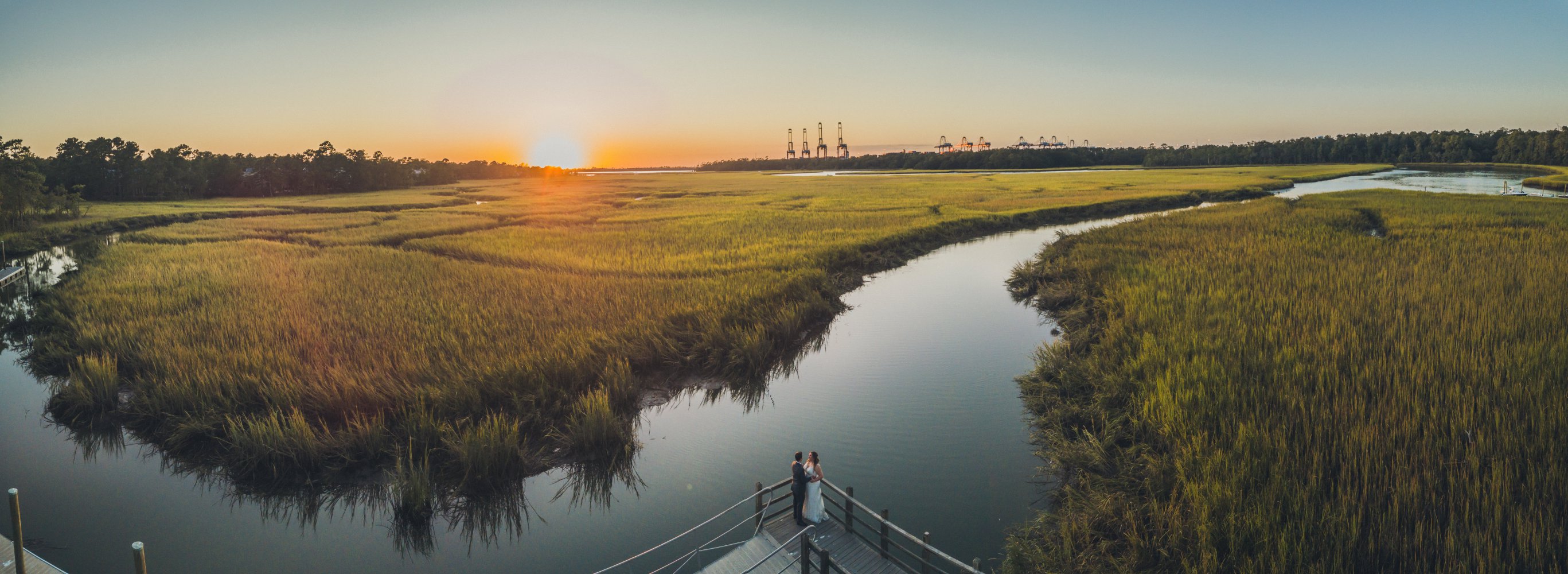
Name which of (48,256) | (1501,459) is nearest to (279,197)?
(48,256)

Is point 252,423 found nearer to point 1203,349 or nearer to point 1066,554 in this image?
point 1066,554

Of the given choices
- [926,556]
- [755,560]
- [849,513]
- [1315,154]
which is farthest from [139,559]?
[1315,154]

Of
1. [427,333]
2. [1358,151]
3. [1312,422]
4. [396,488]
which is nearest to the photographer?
[1312,422]

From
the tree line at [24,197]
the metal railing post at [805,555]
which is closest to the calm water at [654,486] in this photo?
the metal railing post at [805,555]

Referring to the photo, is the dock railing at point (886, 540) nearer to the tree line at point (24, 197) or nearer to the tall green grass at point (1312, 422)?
the tall green grass at point (1312, 422)

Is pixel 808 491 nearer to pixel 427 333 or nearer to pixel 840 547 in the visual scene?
pixel 840 547

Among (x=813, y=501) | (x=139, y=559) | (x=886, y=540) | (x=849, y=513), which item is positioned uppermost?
(x=139, y=559)

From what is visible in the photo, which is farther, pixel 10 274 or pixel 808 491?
pixel 10 274
